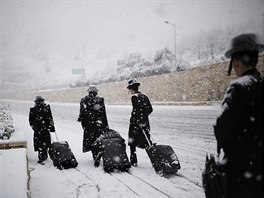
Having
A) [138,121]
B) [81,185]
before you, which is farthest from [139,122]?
[81,185]

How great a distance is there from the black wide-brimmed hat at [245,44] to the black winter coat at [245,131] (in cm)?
28

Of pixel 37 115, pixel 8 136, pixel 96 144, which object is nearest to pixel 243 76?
pixel 96 144

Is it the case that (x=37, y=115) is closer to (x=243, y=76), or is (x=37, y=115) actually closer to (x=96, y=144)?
(x=96, y=144)

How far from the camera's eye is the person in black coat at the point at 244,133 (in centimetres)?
249

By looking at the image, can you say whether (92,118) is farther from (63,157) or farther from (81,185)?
(81,185)

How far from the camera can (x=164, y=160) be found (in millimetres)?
6102

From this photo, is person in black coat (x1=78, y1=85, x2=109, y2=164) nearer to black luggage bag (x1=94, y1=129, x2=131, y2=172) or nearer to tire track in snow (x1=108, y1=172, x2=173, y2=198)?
black luggage bag (x1=94, y1=129, x2=131, y2=172)

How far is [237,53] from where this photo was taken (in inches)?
105

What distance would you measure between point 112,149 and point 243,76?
4.47 m

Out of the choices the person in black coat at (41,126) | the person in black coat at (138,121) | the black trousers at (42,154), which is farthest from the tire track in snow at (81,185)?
the person in black coat at (41,126)

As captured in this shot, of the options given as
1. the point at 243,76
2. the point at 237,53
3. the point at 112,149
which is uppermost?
the point at 237,53

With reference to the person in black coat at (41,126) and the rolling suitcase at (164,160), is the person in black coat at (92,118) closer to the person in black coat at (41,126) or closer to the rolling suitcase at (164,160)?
the person in black coat at (41,126)

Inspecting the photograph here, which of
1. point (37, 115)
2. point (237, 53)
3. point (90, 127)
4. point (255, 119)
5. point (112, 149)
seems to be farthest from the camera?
point (37, 115)

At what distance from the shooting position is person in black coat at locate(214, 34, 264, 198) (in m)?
2.49
